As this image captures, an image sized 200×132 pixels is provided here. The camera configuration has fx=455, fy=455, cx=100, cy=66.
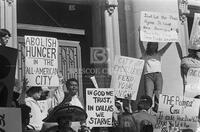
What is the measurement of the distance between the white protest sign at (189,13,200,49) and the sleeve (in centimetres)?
137

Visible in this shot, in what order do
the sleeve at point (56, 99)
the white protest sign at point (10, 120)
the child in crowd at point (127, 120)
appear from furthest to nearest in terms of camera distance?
the child in crowd at point (127, 120) → the sleeve at point (56, 99) → the white protest sign at point (10, 120)

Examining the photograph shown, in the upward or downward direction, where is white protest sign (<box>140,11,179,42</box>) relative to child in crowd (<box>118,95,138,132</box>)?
upward

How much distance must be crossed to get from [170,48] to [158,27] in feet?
0.75

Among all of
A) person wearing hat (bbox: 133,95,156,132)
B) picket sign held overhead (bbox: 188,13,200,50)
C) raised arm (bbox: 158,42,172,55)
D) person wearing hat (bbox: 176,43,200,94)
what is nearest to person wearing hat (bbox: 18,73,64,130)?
person wearing hat (bbox: 133,95,156,132)

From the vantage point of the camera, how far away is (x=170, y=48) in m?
4.07

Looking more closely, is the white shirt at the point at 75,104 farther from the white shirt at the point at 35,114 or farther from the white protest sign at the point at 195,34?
the white protest sign at the point at 195,34

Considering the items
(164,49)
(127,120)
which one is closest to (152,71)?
(164,49)

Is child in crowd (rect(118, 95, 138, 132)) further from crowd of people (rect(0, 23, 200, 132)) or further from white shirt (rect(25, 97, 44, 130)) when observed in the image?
white shirt (rect(25, 97, 44, 130))

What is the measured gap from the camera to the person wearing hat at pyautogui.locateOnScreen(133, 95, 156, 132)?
12.6ft

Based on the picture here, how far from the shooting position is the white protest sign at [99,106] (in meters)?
3.62

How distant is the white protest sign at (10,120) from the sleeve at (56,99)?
0.32 metres

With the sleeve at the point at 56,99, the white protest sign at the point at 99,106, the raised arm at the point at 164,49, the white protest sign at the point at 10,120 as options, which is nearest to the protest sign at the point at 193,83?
Answer: the raised arm at the point at 164,49

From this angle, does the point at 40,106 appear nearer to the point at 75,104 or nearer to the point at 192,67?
the point at 75,104

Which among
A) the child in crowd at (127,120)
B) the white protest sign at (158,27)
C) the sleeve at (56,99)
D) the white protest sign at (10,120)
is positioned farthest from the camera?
the white protest sign at (158,27)
